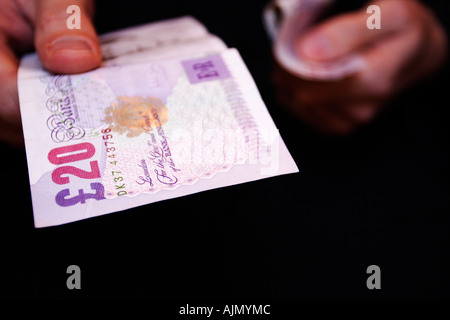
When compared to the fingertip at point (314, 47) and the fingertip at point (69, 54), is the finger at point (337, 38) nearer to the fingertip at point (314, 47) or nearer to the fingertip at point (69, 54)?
the fingertip at point (314, 47)

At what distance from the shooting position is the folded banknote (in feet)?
1.68

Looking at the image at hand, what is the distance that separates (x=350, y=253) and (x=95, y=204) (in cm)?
45

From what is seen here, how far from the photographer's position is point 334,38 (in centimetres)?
69

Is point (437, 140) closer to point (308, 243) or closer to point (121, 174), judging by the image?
point (308, 243)

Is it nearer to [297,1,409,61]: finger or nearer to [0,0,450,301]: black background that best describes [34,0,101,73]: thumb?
[0,0,450,301]: black background

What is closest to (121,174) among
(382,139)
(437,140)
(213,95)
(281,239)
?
(213,95)

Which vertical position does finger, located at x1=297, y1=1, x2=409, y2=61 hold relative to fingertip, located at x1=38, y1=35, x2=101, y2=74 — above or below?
above

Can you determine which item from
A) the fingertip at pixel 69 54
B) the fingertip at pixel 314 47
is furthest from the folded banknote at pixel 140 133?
the fingertip at pixel 314 47

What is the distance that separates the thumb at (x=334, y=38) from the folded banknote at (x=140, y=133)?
0.14 meters

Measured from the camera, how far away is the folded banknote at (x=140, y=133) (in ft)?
1.68

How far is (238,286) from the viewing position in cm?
60

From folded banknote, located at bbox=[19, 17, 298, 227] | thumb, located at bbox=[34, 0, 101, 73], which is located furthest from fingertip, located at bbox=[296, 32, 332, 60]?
thumb, located at bbox=[34, 0, 101, 73]

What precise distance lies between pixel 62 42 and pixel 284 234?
51 cm

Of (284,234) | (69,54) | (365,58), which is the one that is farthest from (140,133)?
(365,58)
